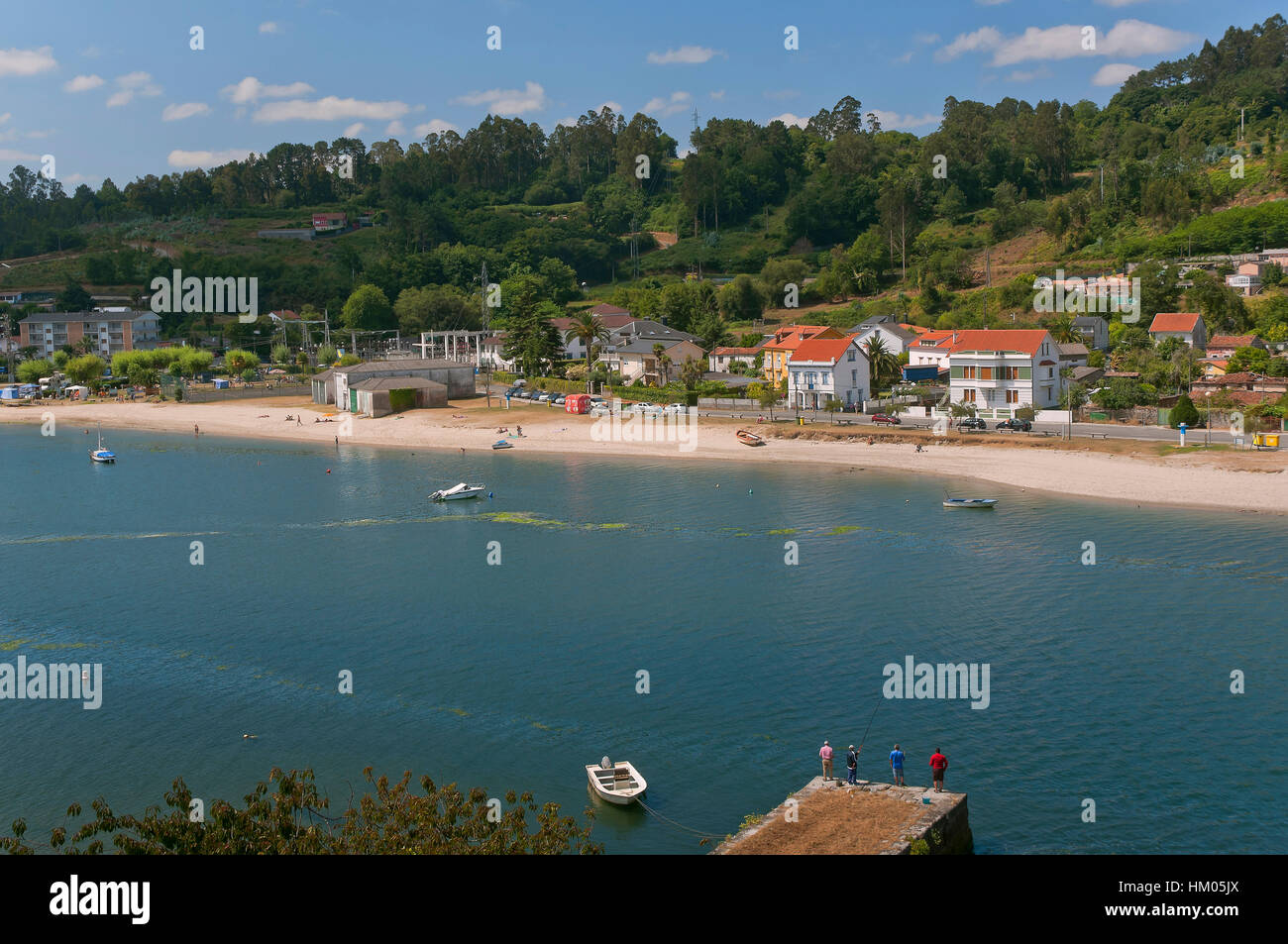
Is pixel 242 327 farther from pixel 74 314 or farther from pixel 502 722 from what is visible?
pixel 502 722

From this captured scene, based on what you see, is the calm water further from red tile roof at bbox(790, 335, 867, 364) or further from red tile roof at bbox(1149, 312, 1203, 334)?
red tile roof at bbox(1149, 312, 1203, 334)

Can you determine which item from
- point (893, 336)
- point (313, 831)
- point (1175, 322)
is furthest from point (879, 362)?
point (313, 831)

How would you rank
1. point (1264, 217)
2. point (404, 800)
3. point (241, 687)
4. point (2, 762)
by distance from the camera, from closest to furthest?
point (404, 800) < point (2, 762) < point (241, 687) < point (1264, 217)

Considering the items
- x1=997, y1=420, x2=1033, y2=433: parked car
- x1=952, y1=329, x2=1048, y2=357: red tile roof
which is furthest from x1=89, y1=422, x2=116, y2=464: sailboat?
x1=997, y1=420, x2=1033, y2=433: parked car

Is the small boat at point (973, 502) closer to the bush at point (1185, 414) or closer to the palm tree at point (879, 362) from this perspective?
the bush at point (1185, 414)

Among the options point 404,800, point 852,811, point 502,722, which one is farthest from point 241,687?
point 852,811
